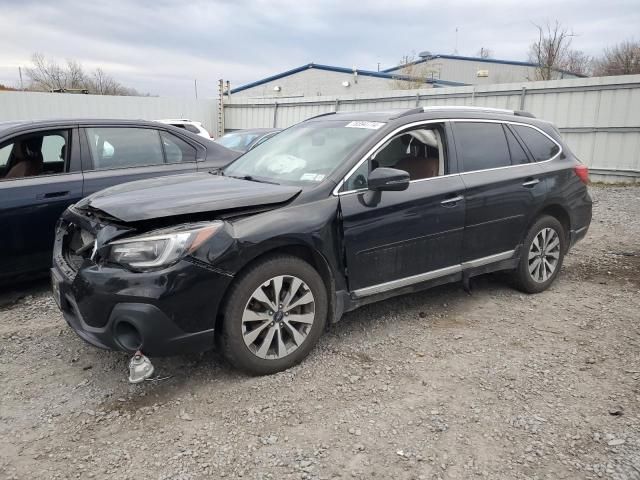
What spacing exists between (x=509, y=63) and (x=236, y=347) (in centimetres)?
3772

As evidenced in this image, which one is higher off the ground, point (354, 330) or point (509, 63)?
point (509, 63)

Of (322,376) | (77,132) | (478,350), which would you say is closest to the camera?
(322,376)

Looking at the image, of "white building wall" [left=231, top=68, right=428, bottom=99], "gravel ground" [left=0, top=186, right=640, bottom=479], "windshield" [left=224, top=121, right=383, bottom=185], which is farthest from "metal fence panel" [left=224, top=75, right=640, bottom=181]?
"white building wall" [left=231, top=68, right=428, bottom=99]

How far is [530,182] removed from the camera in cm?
450

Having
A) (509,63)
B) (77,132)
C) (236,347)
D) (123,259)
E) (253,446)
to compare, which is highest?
(509,63)

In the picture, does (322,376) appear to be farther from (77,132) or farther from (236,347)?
(77,132)

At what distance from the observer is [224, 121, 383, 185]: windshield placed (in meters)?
3.65

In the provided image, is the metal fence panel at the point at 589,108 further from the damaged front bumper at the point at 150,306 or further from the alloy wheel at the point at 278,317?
the damaged front bumper at the point at 150,306

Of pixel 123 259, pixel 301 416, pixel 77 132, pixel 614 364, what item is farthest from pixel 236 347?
pixel 77 132

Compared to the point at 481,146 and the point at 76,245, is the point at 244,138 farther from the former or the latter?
the point at 76,245

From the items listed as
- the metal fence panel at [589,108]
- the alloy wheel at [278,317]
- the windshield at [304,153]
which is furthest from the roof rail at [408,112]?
the metal fence panel at [589,108]

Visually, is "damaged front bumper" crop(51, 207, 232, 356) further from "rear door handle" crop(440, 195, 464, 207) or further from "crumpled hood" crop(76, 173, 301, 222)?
"rear door handle" crop(440, 195, 464, 207)

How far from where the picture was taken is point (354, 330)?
13.0 feet

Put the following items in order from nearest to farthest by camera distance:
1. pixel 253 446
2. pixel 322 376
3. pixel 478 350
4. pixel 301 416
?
1. pixel 253 446
2. pixel 301 416
3. pixel 322 376
4. pixel 478 350
